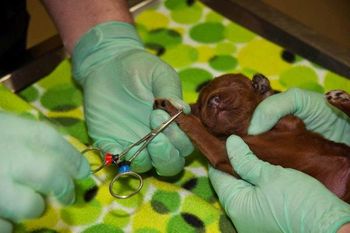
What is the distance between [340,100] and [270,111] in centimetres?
17

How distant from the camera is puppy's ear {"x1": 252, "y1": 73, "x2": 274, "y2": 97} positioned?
1.24 meters

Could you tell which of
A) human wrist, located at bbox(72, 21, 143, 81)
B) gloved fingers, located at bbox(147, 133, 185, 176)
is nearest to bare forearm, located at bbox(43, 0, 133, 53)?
human wrist, located at bbox(72, 21, 143, 81)

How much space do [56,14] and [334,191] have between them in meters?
0.91

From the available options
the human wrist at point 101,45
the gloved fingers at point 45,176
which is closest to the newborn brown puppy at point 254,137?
the human wrist at point 101,45

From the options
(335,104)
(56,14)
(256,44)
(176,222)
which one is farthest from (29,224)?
(256,44)

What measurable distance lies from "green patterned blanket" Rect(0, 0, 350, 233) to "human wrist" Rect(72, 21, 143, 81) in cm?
12

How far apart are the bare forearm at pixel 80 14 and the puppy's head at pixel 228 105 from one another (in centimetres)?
41

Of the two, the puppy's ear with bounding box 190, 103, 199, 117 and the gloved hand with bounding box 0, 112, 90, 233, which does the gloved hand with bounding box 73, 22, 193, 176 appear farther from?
the gloved hand with bounding box 0, 112, 90, 233

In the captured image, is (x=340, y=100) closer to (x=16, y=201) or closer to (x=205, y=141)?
(x=205, y=141)

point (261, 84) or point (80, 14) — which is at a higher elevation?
point (80, 14)

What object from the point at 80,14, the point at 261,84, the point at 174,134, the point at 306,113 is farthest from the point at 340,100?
the point at 80,14

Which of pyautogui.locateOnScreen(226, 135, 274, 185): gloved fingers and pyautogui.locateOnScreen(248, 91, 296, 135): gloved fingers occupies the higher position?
pyautogui.locateOnScreen(248, 91, 296, 135): gloved fingers

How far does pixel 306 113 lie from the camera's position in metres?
1.23

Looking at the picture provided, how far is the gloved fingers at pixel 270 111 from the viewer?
1.17 m
